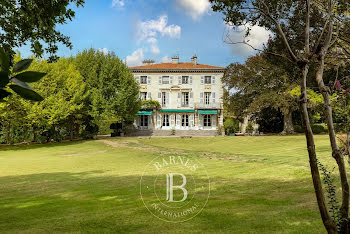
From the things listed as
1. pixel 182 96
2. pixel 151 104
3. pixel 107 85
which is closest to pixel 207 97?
pixel 182 96

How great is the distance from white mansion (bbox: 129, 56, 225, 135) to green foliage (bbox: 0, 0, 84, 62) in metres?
37.8

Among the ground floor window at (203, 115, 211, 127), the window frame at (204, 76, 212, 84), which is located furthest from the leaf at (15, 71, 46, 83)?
the window frame at (204, 76, 212, 84)

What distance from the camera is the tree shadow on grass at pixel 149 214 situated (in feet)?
13.4

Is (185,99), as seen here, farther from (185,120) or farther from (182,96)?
(185,120)

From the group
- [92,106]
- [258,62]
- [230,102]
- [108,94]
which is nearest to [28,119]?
[92,106]

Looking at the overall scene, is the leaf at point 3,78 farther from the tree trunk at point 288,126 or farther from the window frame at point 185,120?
the window frame at point 185,120

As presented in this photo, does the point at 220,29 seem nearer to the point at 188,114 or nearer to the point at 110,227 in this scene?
the point at 110,227

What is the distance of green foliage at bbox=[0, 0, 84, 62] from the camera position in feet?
14.8

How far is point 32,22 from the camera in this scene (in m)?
4.87

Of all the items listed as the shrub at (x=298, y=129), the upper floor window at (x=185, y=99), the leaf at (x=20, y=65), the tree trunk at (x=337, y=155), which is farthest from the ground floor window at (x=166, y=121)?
the leaf at (x=20, y=65)

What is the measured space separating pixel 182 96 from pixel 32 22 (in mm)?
40198

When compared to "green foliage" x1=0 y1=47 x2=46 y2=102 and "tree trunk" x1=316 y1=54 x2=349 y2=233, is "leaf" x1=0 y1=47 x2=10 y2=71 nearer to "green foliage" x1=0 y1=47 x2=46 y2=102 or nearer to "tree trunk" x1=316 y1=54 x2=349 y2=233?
"green foliage" x1=0 y1=47 x2=46 y2=102

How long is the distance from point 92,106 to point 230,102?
17.1 meters

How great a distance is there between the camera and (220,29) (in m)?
4.07
